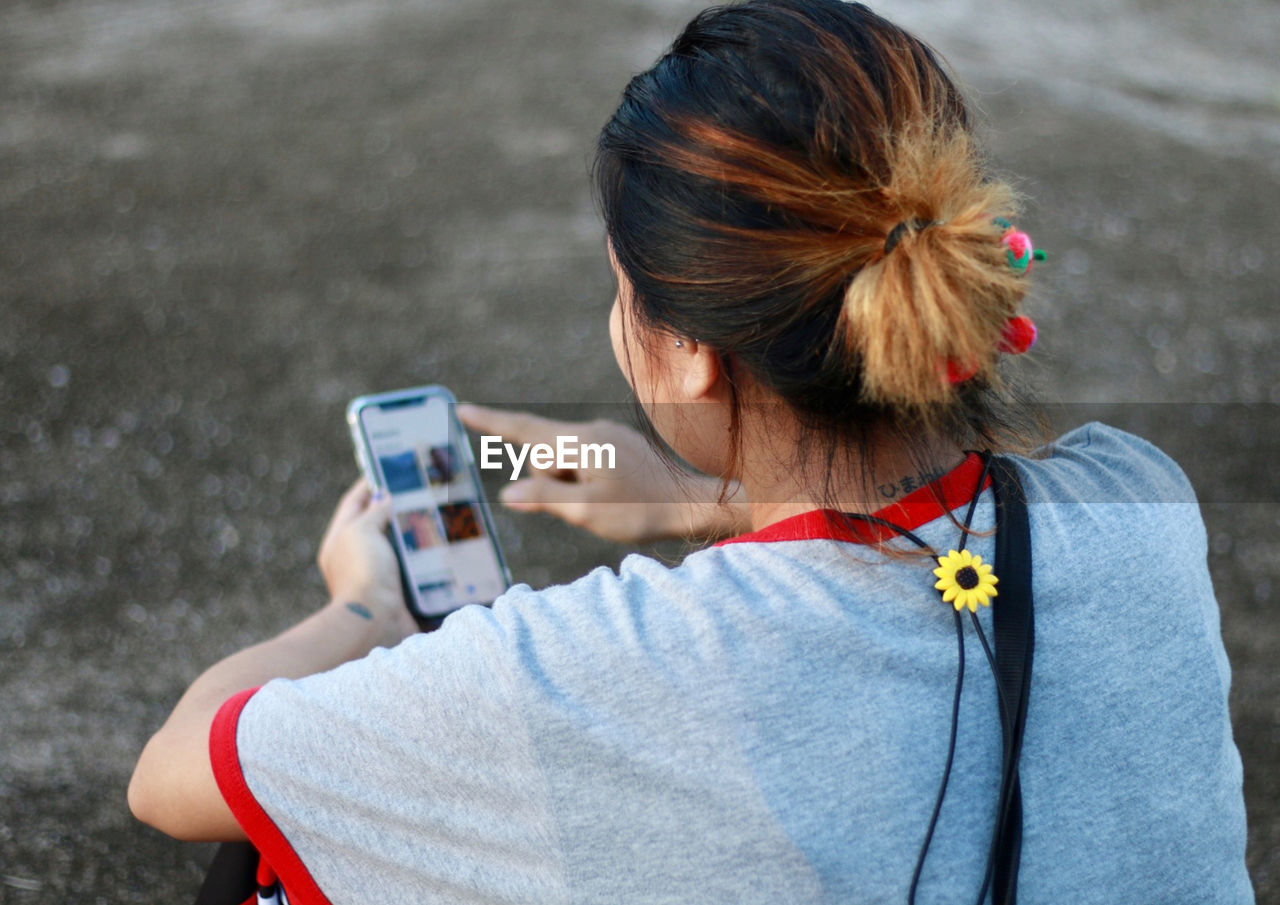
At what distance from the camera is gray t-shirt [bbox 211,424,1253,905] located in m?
0.80

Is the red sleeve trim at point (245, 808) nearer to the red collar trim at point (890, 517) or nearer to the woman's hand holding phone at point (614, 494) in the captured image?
the red collar trim at point (890, 517)

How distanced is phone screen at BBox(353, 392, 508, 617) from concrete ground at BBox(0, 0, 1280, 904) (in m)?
0.51

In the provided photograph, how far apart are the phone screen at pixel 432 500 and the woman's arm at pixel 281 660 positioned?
0.05 meters

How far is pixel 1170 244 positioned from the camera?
123 inches

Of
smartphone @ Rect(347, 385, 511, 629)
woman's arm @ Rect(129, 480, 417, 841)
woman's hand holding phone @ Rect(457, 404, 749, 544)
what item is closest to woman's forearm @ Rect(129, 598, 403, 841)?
woman's arm @ Rect(129, 480, 417, 841)

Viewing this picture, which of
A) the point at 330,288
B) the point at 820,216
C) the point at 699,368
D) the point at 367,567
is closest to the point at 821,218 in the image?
the point at 820,216

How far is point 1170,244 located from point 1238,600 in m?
1.33

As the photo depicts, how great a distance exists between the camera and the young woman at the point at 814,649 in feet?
2.65

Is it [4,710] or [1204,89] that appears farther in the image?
[1204,89]

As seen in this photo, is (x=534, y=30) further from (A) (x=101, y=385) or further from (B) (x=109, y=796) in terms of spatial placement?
(B) (x=109, y=796)

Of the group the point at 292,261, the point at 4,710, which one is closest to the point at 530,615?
the point at 4,710

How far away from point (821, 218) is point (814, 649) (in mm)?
325

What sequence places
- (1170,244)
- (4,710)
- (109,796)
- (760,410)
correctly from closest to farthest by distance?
(760,410), (109,796), (4,710), (1170,244)

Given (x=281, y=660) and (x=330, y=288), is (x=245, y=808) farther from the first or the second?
(x=330, y=288)
